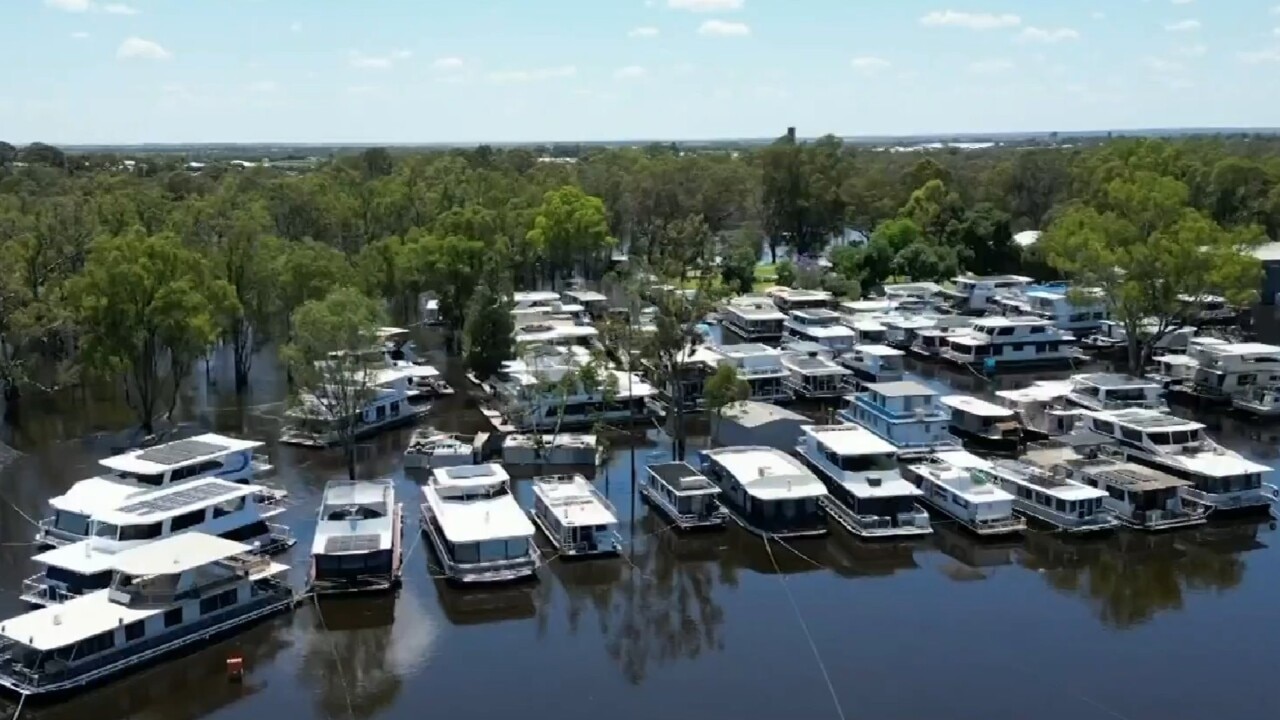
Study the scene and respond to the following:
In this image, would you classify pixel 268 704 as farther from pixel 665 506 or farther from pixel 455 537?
pixel 665 506

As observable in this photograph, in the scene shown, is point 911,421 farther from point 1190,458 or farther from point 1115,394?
point 1115,394

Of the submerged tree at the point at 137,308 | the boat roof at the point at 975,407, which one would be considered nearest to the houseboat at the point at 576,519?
the boat roof at the point at 975,407

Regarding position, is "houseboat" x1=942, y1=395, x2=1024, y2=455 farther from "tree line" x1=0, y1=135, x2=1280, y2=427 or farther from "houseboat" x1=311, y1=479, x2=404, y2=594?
"houseboat" x1=311, y1=479, x2=404, y2=594

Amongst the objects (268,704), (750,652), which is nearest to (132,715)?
(268,704)

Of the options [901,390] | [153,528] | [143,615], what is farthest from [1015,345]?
[143,615]

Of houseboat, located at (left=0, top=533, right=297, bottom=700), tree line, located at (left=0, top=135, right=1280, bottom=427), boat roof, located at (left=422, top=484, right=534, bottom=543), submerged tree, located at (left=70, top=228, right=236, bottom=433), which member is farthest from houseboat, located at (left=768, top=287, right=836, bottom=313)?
houseboat, located at (left=0, top=533, right=297, bottom=700)

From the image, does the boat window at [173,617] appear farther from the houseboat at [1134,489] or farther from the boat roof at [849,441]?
the houseboat at [1134,489]

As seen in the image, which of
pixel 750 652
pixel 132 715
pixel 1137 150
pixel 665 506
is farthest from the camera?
pixel 1137 150

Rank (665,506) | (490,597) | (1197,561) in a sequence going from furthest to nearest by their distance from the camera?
(665,506) → (1197,561) → (490,597)
